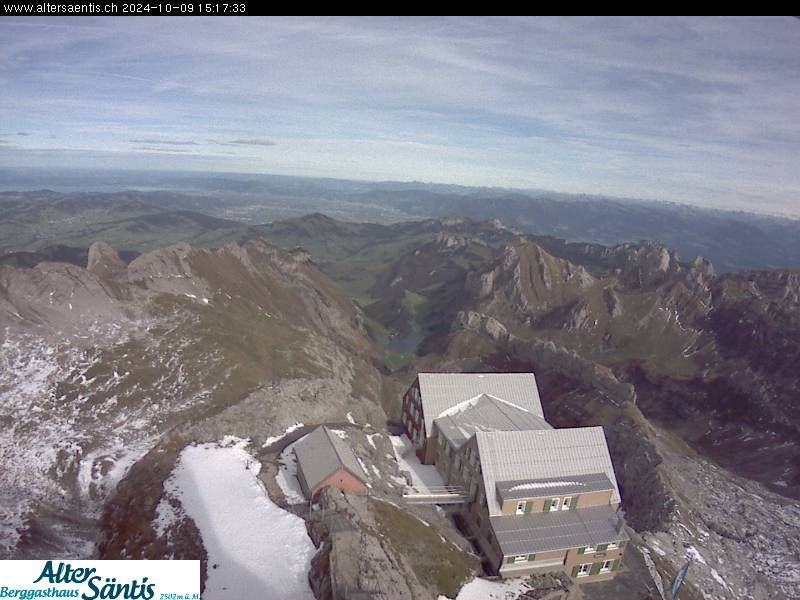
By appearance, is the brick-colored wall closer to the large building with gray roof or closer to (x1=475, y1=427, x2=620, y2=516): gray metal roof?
the large building with gray roof

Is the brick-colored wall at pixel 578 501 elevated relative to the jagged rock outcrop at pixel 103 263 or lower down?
lower down

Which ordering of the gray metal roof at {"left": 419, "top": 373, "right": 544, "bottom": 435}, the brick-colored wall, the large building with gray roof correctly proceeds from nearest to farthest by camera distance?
the large building with gray roof < the brick-colored wall < the gray metal roof at {"left": 419, "top": 373, "right": 544, "bottom": 435}

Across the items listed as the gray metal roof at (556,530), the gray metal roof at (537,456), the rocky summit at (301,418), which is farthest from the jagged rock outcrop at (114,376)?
the gray metal roof at (556,530)

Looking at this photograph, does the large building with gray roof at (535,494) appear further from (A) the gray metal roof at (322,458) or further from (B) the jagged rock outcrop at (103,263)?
(B) the jagged rock outcrop at (103,263)

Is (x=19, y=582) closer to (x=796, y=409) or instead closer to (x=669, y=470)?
(x=669, y=470)

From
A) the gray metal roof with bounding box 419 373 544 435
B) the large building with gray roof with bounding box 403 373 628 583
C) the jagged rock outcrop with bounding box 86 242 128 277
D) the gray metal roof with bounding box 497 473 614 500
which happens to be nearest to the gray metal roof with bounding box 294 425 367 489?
the large building with gray roof with bounding box 403 373 628 583

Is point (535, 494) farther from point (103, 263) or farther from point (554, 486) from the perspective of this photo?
point (103, 263)
